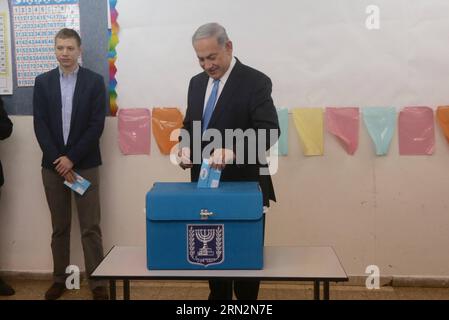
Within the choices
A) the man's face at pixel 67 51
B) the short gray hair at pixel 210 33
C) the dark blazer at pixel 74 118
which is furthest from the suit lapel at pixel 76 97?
the short gray hair at pixel 210 33

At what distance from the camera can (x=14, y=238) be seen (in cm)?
319

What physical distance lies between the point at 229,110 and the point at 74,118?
115cm

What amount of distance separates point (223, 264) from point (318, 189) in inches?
57.6

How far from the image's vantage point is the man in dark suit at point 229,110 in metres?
1.96

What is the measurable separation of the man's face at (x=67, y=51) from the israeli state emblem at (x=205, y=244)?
1601mm

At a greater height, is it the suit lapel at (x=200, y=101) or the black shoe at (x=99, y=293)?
the suit lapel at (x=200, y=101)

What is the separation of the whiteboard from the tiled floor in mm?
1116

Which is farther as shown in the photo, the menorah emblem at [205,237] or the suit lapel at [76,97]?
the suit lapel at [76,97]

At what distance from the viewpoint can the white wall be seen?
9.67 feet
